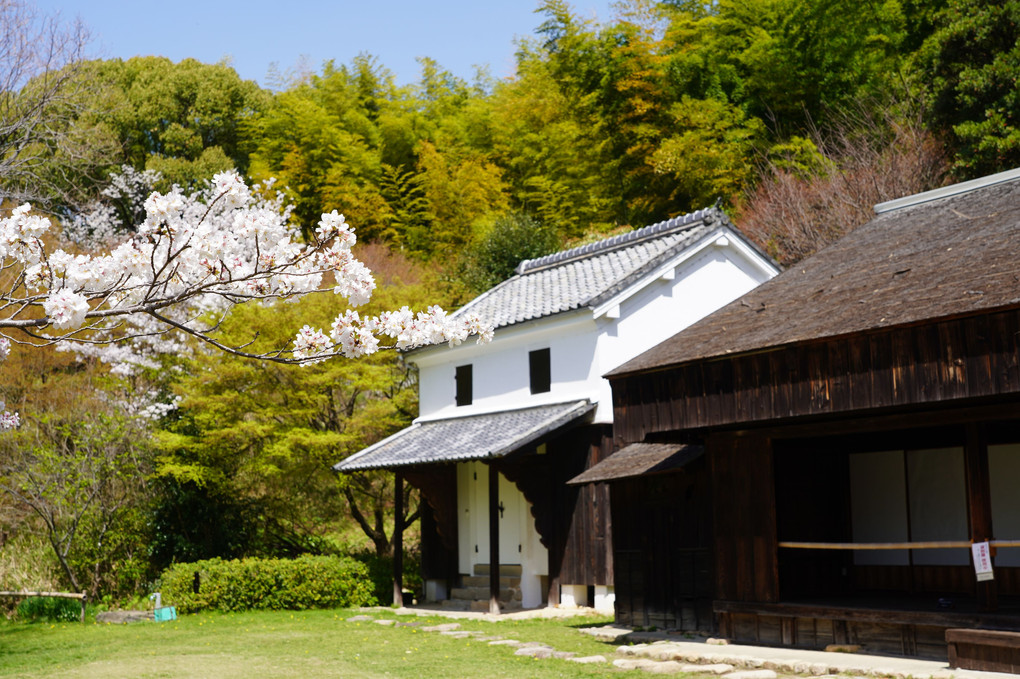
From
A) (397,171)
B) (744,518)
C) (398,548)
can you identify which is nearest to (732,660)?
(744,518)

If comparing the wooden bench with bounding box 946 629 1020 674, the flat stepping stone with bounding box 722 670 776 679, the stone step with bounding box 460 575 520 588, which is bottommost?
the flat stepping stone with bounding box 722 670 776 679

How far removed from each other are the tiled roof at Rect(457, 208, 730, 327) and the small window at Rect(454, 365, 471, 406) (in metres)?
1.20

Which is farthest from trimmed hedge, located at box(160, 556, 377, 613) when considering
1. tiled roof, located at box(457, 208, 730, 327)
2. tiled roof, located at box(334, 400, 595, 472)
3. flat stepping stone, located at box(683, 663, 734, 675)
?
flat stepping stone, located at box(683, 663, 734, 675)

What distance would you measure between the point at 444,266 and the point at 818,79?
41.0 feet

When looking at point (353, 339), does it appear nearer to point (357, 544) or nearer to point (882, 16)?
point (357, 544)

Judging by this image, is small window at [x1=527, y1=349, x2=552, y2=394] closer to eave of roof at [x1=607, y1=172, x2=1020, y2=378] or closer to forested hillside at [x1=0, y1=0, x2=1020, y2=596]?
forested hillside at [x1=0, y1=0, x2=1020, y2=596]

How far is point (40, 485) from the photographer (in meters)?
20.4

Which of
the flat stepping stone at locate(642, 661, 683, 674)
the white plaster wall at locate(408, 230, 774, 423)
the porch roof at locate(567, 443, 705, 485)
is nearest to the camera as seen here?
the flat stepping stone at locate(642, 661, 683, 674)

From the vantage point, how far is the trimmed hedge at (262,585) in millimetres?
19094

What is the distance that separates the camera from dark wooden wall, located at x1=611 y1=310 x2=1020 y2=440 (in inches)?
353

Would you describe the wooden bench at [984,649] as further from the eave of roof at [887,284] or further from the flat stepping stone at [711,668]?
the eave of roof at [887,284]

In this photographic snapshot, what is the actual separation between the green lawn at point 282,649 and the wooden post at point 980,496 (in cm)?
375

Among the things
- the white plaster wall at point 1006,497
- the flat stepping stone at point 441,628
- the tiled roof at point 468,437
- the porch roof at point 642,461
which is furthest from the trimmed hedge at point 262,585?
the white plaster wall at point 1006,497

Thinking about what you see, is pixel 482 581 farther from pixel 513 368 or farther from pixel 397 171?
pixel 397 171
